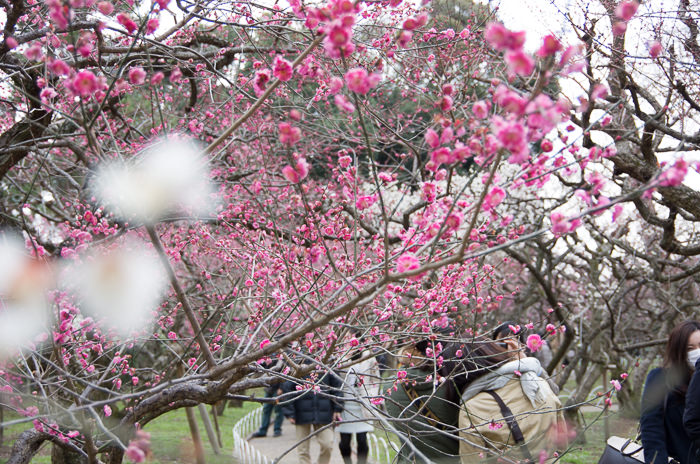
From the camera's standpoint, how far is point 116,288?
16.4 ft

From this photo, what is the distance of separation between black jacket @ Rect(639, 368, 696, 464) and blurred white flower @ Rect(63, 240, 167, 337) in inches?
138

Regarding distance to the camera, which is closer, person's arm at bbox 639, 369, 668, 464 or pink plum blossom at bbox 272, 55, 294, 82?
pink plum blossom at bbox 272, 55, 294, 82

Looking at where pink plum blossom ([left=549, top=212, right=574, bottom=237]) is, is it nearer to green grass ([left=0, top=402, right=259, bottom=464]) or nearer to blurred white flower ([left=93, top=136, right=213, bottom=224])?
blurred white flower ([left=93, top=136, right=213, bottom=224])

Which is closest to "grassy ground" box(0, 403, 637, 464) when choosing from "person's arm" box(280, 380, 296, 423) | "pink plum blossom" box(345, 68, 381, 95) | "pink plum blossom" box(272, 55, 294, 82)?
"person's arm" box(280, 380, 296, 423)

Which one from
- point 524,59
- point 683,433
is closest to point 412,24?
point 524,59

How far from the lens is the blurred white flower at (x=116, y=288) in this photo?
180 inches

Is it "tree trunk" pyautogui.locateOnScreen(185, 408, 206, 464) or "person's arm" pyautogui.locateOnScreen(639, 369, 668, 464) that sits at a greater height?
"tree trunk" pyautogui.locateOnScreen(185, 408, 206, 464)

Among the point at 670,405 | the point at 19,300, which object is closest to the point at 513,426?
the point at 670,405

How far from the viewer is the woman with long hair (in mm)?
3148

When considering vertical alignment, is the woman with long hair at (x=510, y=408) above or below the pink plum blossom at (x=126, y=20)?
below

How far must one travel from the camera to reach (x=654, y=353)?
33.0 ft

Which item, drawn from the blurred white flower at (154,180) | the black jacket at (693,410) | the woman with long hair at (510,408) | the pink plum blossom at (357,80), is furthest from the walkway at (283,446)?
the pink plum blossom at (357,80)

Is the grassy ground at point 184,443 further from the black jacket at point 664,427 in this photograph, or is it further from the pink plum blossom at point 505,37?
the pink plum blossom at point 505,37

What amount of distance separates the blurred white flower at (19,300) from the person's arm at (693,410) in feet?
Result: 11.2
